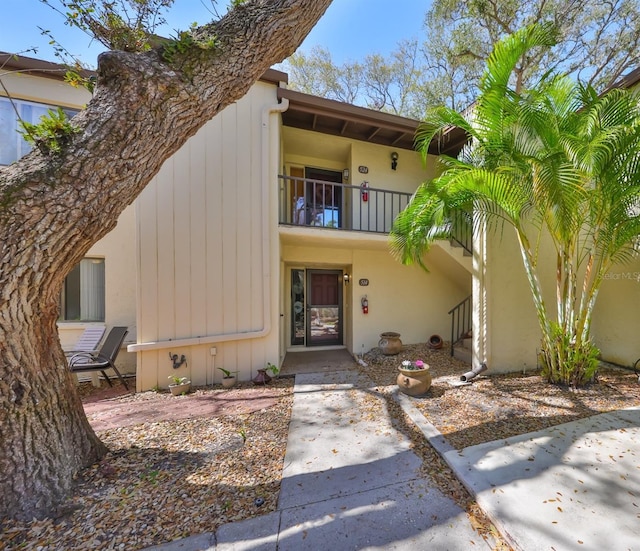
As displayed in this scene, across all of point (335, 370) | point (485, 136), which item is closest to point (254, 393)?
point (335, 370)

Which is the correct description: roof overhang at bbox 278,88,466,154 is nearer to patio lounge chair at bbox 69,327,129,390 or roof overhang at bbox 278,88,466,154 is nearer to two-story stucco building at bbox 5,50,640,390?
two-story stucco building at bbox 5,50,640,390

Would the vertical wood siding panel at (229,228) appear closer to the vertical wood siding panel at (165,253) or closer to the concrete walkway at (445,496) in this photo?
the vertical wood siding panel at (165,253)

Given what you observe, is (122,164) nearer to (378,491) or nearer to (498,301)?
(378,491)

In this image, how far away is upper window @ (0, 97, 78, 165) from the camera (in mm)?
4770

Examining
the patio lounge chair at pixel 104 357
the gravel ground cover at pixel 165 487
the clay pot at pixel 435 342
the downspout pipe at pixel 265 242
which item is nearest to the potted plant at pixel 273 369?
the downspout pipe at pixel 265 242

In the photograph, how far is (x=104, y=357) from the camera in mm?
4730

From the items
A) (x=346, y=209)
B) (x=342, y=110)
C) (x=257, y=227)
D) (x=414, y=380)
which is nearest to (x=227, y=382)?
(x=257, y=227)

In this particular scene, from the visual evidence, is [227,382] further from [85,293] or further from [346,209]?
[346,209]

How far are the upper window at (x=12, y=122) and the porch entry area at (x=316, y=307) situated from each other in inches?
221

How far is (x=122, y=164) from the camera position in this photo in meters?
2.08

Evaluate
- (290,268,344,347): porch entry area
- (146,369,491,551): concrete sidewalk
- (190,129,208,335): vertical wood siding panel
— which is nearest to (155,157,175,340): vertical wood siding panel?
(190,129,208,335): vertical wood siding panel

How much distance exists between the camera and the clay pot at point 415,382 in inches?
153

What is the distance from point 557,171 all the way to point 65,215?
15.5ft

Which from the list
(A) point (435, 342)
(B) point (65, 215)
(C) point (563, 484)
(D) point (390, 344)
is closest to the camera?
(B) point (65, 215)
